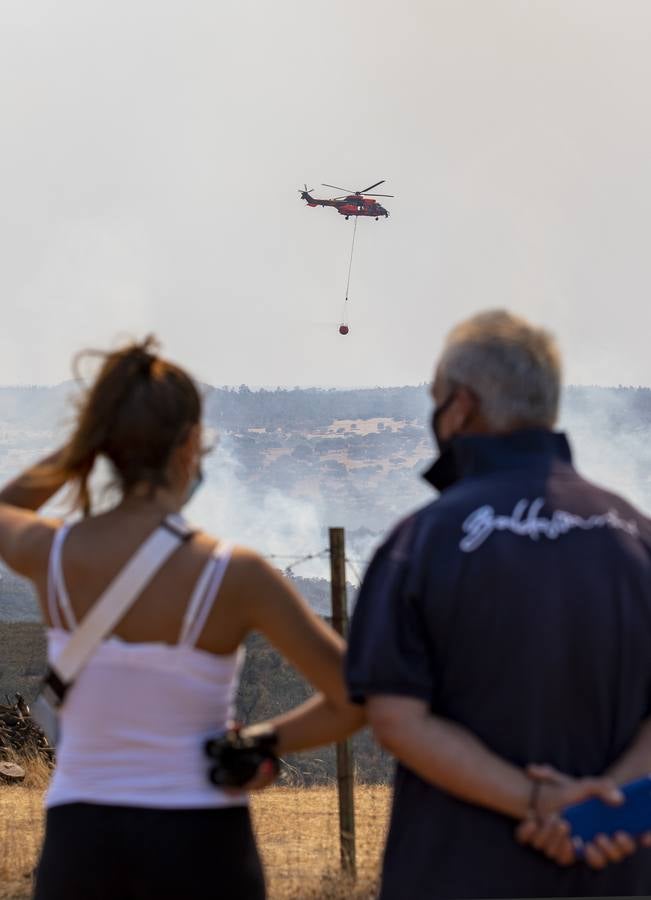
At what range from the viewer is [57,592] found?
293 centimetres

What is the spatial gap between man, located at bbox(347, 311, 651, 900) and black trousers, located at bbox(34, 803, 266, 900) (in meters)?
0.41

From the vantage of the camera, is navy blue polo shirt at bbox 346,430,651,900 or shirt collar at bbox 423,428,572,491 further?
shirt collar at bbox 423,428,572,491

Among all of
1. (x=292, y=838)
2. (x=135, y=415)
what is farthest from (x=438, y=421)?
(x=292, y=838)

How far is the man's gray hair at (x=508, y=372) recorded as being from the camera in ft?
9.86

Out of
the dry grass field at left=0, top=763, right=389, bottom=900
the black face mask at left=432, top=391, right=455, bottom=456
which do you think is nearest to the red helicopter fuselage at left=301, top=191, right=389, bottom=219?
the dry grass field at left=0, top=763, right=389, bottom=900

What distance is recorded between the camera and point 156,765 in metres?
2.86

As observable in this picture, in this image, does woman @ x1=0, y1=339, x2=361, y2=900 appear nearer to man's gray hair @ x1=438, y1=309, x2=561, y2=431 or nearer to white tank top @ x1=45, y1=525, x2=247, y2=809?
white tank top @ x1=45, y1=525, x2=247, y2=809

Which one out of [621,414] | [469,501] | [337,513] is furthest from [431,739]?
[621,414]

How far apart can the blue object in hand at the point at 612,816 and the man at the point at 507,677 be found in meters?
0.02

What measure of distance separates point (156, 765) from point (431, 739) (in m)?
0.63

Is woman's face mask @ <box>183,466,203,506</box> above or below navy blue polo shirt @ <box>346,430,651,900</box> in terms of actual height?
above

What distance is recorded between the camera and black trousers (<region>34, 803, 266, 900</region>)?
9.25 feet

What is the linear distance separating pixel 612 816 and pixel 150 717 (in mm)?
→ 1054

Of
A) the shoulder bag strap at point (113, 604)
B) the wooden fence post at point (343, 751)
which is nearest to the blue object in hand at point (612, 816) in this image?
the shoulder bag strap at point (113, 604)
